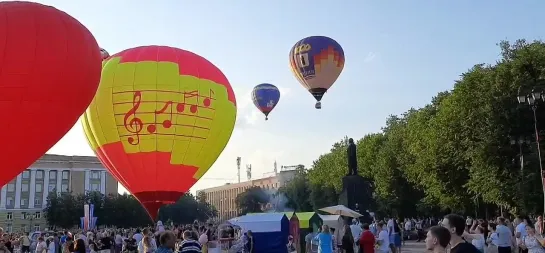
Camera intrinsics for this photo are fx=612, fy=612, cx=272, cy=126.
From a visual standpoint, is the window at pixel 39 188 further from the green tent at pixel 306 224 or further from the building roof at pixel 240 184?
the green tent at pixel 306 224

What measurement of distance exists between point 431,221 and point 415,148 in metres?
10.6

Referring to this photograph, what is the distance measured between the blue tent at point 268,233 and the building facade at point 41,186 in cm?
8142

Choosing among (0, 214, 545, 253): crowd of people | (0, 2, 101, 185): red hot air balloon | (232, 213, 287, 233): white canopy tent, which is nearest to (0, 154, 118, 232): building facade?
(0, 214, 545, 253): crowd of people

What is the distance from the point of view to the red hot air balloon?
1181 centimetres

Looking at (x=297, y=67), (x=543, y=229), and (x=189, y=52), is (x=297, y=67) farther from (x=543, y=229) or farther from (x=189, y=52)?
(x=543, y=229)

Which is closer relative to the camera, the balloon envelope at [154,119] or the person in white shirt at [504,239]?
the person in white shirt at [504,239]

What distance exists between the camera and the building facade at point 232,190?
14627cm

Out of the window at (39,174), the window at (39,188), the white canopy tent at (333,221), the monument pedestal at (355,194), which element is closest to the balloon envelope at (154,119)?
the white canopy tent at (333,221)

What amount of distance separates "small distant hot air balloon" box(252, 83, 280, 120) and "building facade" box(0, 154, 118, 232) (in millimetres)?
65822

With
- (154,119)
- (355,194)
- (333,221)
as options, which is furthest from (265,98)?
(154,119)

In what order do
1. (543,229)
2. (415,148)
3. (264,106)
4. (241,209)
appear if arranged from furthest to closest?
(241,209) < (415,148) < (264,106) < (543,229)

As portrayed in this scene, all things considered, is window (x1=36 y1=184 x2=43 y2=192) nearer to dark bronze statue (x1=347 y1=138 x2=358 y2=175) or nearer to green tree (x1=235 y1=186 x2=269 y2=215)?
green tree (x1=235 y1=186 x2=269 y2=215)

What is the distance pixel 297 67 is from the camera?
3216 cm

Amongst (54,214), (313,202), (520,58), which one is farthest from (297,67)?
(54,214)
